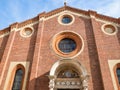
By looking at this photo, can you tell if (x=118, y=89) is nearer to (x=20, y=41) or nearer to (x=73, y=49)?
(x=73, y=49)

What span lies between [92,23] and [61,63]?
17.3ft

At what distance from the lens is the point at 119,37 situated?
44.8 ft

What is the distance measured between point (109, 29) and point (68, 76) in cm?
601

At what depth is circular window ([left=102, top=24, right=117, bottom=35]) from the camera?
46.6 feet

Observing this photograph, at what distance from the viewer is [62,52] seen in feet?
43.1

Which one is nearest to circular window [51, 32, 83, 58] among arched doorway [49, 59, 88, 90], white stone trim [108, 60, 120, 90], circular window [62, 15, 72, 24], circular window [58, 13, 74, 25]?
arched doorway [49, 59, 88, 90]

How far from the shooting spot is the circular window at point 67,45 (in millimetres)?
13567

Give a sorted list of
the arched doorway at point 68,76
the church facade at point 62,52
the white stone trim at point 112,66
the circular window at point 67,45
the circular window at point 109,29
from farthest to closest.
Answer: the circular window at point 109,29, the circular window at point 67,45, the church facade at point 62,52, the white stone trim at point 112,66, the arched doorway at point 68,76

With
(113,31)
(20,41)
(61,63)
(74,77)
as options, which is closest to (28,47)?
(20,41)

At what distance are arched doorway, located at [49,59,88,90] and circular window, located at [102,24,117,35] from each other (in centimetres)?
484

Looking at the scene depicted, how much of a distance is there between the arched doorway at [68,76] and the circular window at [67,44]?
1.21 m

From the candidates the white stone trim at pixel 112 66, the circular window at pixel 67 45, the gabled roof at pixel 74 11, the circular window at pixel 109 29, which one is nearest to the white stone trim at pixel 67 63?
the circular window at pixel 67 45

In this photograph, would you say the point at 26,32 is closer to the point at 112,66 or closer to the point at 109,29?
the point at 109,29

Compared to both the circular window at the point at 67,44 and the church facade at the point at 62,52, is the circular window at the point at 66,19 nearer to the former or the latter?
the church facade at the point at 62,52
